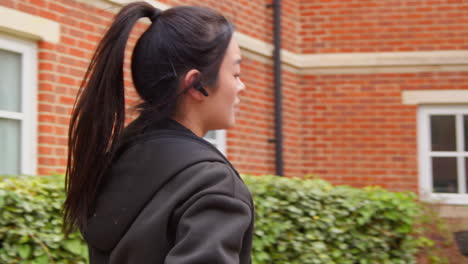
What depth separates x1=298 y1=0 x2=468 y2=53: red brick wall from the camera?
8.96 m

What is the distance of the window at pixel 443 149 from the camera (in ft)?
29.6

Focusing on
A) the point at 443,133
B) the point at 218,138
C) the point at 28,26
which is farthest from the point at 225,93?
the point at 443,133

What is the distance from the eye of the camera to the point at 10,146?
5078mm

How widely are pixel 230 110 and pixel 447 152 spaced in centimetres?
809

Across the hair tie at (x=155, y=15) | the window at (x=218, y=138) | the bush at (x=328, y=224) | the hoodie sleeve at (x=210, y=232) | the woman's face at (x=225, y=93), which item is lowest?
the bush at (x=328, y=224)

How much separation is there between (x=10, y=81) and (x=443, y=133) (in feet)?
20.1

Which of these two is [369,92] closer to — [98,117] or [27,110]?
[27,110]

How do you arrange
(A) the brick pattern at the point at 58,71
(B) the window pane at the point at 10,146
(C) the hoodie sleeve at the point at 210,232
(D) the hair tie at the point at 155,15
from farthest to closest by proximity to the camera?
(A) the brick pattern at the point at 58,71 → (B) the window pane at the point at 10,146 → (D) the hair tie at the point at 155,15 → (C) the hoodie sleeve at the point at 210,232

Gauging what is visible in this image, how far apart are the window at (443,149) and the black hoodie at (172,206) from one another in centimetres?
801

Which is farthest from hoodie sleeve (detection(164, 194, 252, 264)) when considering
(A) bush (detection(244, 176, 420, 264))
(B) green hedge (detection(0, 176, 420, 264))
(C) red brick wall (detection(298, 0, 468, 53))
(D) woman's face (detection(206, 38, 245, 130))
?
(C) red brick wall (detection(298, 0, 468, 53))

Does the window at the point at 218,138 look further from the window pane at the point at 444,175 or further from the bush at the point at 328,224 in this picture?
the window pane at the point at 444,175

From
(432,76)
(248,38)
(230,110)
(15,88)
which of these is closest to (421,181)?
(432,76)

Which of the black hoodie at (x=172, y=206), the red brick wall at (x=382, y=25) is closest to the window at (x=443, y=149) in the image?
the red brick wall at (x=382, y=25)

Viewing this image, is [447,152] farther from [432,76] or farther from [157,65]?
[157,65]
